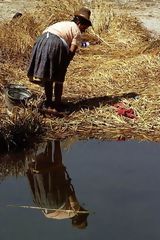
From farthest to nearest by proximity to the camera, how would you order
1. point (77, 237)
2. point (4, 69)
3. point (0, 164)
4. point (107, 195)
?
point (4, 69)
point (0, 164)
point (107, 195)
point (77, 237)

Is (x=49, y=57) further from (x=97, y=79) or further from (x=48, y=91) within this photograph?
(x=97, y=79)

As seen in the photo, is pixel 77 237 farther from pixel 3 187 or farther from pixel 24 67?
Answer: pixel 24 67

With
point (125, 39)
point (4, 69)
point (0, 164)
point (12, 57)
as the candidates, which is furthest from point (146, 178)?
point (125, 39)

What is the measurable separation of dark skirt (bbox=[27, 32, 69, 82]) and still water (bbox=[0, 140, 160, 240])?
38.9 inches

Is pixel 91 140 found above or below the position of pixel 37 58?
below

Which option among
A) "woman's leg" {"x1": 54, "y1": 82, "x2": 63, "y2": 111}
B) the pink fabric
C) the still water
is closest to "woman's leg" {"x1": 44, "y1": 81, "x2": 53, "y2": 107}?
"woman's leg" {"x1": 54, "y1": 82, "x2": 63, "y2": 111}

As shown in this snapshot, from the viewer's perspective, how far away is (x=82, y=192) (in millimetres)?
6641

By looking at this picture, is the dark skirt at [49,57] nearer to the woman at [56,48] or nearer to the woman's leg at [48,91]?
the woman at [56,48]

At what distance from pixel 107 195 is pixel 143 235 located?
0.84 meters

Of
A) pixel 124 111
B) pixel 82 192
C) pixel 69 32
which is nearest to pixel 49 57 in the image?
pixel 69 32

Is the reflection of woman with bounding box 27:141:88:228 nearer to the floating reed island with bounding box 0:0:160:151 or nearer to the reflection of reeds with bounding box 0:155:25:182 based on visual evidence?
the reflection of reeds with bounding box 0:155:25:182

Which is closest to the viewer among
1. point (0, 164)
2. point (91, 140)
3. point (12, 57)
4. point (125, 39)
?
point (0, 164)

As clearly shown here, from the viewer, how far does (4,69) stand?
1037 centimetres

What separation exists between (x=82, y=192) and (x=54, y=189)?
0.36 meters
